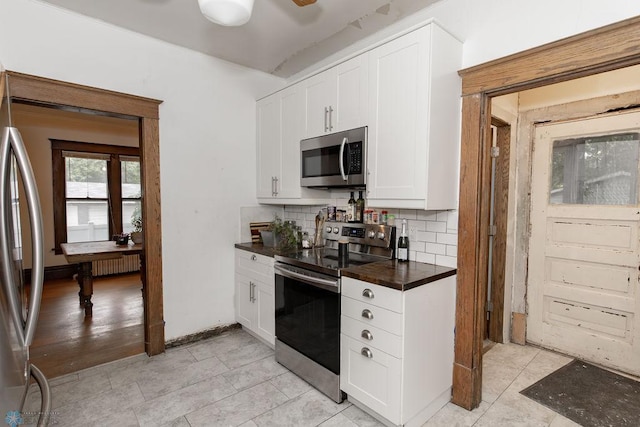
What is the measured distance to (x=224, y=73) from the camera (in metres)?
3.24

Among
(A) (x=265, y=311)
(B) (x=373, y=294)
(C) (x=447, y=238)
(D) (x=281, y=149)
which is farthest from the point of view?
(D) (x=281, y=149)

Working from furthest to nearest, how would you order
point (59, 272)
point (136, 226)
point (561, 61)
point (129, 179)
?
point (129, 179) < point (136, 226) < point (59, 272) < point (561, 61)

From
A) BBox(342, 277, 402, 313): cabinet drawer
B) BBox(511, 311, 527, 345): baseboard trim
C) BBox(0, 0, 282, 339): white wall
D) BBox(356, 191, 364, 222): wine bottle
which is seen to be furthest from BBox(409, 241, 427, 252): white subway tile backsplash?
BBox(0, 0, 282, 339): white wall

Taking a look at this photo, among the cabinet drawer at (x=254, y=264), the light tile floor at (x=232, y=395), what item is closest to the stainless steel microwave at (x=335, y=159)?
the cabinet drawer at (x=254, y=264)

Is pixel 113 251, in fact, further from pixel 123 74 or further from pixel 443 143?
pixel 443 143

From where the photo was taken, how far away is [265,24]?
2.58m

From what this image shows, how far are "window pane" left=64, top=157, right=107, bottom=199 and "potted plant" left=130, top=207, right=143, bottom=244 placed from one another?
555 mm

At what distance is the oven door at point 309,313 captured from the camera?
7.10 feet

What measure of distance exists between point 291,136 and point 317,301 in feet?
5.02

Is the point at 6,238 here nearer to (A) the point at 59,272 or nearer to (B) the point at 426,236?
(B) the point at 426,236

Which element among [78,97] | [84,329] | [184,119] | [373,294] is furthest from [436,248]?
[84,329]

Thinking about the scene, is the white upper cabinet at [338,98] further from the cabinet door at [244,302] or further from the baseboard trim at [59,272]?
the baseboard trim at [59,272]

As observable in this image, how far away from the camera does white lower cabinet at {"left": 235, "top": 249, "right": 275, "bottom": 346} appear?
283 cm

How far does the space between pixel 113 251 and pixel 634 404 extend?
201 inches
